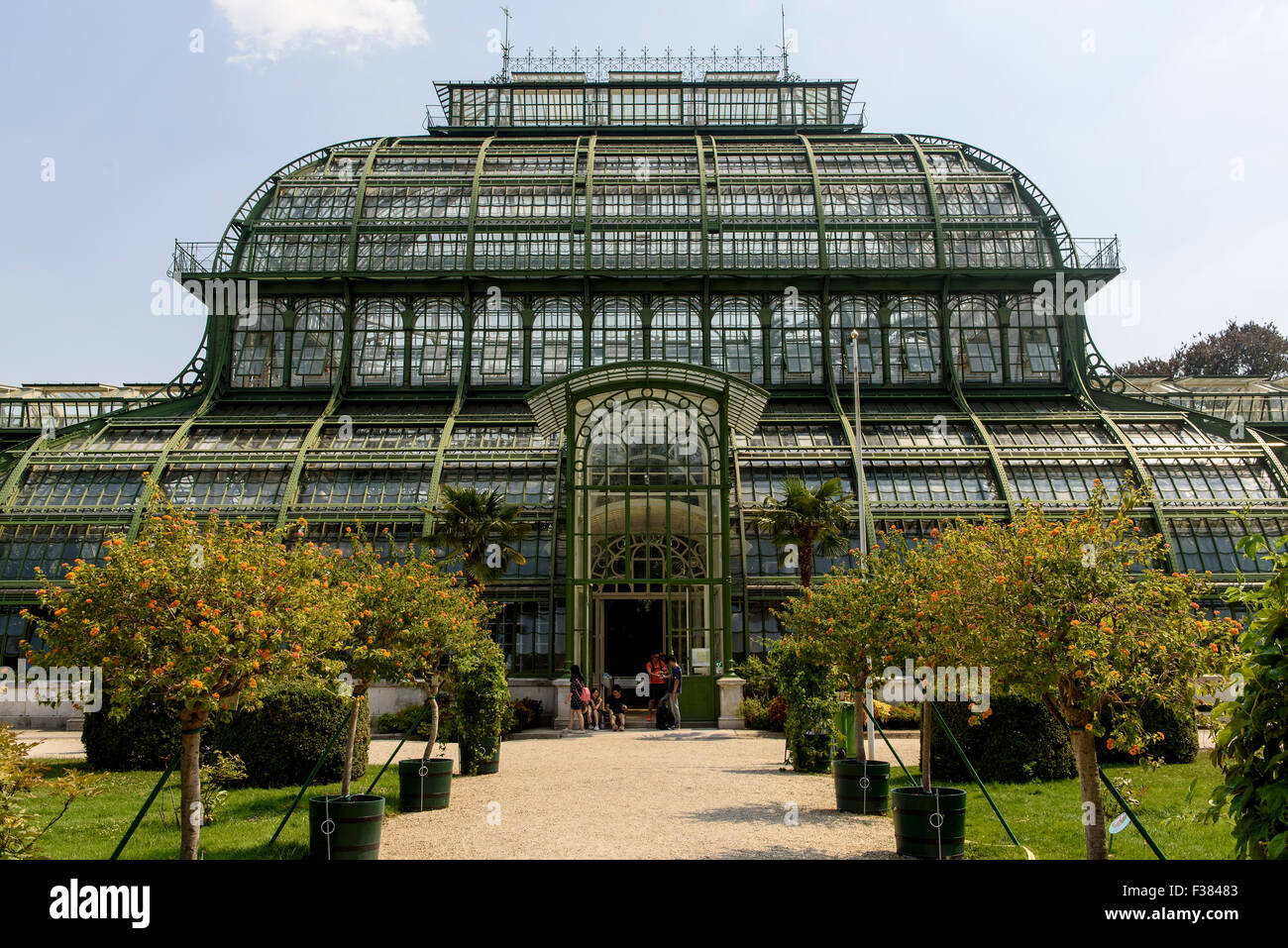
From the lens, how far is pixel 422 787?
16141 millimetres

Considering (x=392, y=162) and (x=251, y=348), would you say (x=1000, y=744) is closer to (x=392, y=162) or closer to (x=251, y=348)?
(x=251, y=348)

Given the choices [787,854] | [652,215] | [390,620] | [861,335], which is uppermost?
[652,215]

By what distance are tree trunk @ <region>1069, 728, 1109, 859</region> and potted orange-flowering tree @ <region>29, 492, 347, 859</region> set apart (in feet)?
26.9

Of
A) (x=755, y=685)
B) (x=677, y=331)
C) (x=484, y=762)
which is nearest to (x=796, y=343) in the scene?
(x=677, y=331)

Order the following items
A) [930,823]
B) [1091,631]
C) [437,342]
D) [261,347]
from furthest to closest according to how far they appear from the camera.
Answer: [261,347]
[437,342]
[930,823]
[1091,631]

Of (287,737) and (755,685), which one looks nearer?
(287,737)

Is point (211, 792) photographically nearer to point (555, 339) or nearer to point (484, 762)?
point (484, 762)

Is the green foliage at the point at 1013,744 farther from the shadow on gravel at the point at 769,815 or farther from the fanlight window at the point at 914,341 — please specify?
the fanlight window at the point at 914,341

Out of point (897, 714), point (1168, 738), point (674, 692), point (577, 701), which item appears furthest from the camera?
point (674, 692)

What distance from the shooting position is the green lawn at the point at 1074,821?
12.3 m

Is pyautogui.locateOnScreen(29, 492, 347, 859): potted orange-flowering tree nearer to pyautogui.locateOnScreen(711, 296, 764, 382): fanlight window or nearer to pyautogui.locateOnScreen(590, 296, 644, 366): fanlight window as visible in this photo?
pyautogui.locateOnScreen(590, 296, 644, 366): fanlight window

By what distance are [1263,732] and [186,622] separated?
899cm

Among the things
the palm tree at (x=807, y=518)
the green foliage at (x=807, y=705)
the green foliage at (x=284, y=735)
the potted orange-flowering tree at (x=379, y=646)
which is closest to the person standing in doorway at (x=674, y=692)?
the palm tree at (x=807, y=518)

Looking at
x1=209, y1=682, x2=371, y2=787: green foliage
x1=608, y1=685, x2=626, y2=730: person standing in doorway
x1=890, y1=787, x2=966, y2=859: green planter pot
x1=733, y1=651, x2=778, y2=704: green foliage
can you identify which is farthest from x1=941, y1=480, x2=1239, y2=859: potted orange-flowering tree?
x1=608, y1=685, x2=626, y2=730: person standing in doorway
